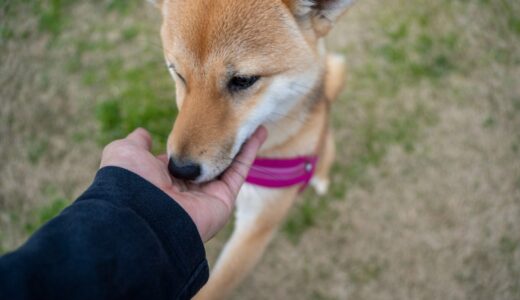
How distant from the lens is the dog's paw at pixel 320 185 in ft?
8.85

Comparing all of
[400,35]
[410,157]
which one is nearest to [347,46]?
[400,35]

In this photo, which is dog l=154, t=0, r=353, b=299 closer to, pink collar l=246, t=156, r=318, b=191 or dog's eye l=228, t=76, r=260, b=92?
dog's eye l=228, t=76, r=260, b=92

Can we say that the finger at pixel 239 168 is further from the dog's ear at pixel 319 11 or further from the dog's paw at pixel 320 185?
the dog's paw at pixel 320 185

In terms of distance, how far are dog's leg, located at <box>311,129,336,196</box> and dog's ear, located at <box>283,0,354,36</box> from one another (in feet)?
2.98

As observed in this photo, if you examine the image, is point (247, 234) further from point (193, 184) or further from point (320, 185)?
point (320, 185)

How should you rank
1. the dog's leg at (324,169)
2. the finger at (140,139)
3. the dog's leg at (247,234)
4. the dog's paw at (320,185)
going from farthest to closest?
the dog's paw at (320,185) < the dog's leg at (324,169) < the dog's leg at (247,234) < the finger at (140,139)


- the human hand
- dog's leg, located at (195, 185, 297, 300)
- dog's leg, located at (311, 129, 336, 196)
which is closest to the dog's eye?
the human hand

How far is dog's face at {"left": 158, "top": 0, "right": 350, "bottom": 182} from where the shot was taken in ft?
4.62

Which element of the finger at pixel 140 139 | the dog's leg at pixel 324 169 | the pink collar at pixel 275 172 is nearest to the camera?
the finger at pixel 140 139

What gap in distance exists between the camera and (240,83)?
150 cm

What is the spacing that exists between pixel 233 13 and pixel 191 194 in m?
0.70

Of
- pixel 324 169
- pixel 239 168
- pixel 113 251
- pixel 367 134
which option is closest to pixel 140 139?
pixel 239 168

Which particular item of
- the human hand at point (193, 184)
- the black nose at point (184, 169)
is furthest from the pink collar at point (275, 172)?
the black nose at point (184, 169)

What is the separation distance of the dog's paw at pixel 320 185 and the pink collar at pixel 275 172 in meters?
0.86
